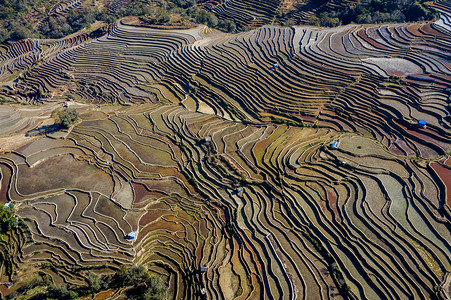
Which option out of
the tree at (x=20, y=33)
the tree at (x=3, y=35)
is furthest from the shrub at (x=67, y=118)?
the tree at (x=3, y=35)

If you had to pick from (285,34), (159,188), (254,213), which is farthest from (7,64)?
(254,213)

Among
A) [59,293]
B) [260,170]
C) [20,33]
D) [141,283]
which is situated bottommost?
[141,283]

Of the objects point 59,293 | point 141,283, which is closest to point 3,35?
point 59,293

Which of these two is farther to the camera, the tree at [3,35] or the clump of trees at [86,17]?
the tree at [3,35]

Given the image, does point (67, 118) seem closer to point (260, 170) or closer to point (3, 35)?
point (260, 170)

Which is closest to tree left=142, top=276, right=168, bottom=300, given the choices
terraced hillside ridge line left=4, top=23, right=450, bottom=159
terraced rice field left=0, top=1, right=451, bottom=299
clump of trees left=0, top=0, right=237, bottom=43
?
terraced rice field left=0, top=1, right=451, bottom=299

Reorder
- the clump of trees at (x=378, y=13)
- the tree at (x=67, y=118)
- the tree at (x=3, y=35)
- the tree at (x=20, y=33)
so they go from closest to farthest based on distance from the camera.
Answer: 1. the tree at (x=67, y=118)
2. the clump of trees at (x=378, y=13)
3. the tree at (x=20, y=33)
4. the tree at (x=3, y=35)

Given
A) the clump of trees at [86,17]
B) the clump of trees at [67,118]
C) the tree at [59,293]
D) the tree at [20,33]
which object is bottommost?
the tree at [59,293]

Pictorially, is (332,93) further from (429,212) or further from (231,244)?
(231,244)

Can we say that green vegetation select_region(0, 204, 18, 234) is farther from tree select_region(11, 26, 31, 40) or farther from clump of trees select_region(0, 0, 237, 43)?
tree select_region(11, 26, 31, 40)

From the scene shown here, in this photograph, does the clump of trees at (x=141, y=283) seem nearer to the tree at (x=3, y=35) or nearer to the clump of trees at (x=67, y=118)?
the clump of trees at (x=67, y=118)
